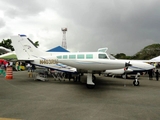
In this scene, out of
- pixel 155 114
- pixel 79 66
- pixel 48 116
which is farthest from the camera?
pixel 79 66

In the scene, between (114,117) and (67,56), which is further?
(67,56)

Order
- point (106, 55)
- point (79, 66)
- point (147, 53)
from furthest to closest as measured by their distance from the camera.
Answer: point (147, 53) < point (106, 55) < point (79, 66)

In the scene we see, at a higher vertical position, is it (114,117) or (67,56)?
(67,56)

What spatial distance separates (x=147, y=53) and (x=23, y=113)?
190ft

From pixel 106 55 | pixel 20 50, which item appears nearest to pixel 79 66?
pixel 106 55

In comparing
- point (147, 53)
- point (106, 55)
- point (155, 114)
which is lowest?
point (155, 114)

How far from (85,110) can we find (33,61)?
30.7ft

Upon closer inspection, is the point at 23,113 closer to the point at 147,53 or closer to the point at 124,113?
the point at 124,113

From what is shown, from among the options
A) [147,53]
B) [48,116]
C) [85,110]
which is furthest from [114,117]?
[147,53]

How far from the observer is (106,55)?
1038 centimetres

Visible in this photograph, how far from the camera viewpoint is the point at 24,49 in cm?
1392

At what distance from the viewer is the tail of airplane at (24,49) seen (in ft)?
45.5

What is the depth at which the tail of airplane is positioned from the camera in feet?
45.5

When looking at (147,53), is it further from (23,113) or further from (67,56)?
(23,113)
